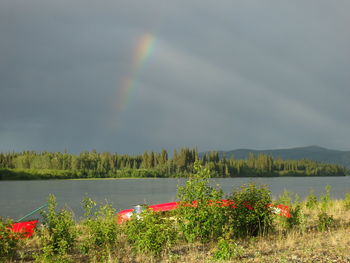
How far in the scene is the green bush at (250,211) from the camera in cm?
1180

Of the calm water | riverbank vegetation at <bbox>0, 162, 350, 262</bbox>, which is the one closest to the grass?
riverbank vegetation at <bbox>0, 162, 350, 262</bbox>

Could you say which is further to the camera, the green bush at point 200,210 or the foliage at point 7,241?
the green bush at point 200,210

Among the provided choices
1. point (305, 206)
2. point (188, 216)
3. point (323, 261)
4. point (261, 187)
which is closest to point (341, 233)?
point (261, 187)

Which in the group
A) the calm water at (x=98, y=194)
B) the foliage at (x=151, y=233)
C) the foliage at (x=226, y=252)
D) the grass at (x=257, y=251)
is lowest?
the calm water at (x=98, y=194)

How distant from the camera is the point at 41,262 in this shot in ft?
31.0

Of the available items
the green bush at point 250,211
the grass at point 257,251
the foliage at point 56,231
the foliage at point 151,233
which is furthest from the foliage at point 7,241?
the green bush at point 250,211

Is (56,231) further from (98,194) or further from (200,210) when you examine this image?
(98,194)

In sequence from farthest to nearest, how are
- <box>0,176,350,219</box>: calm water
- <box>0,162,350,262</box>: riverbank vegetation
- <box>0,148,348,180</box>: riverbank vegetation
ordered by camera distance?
<box>0,148,348,180</box>: riverbank vegetation → <box>0,176,350,219</box>: calm water → <box>0,162,350,262</box>: riverbank vegetation

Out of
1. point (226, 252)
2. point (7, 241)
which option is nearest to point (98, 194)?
point (7, 241)

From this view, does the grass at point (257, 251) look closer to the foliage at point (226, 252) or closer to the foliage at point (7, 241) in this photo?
the foliage at point (226, 252)

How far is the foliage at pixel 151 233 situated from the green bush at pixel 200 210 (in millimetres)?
831

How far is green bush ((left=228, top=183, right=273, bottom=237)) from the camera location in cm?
1180

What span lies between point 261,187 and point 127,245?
4.86 m

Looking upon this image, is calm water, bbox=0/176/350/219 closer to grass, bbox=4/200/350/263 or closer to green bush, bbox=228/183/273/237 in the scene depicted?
green bush, bbox=228/183/273/237
